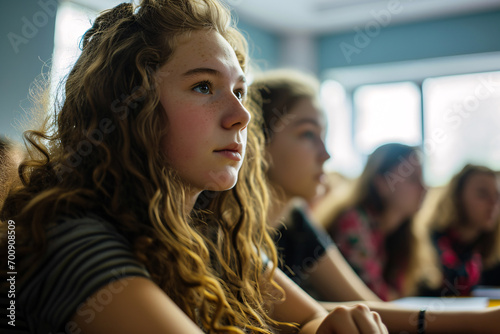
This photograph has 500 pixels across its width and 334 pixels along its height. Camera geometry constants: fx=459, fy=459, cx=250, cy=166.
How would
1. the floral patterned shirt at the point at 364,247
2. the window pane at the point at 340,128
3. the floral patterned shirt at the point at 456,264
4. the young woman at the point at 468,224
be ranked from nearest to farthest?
the floral patterned shirt at the point at 364,247 → the floral patterned shirt at the point at 456,264 → the young woman at the point at 468,224 → the window pane at the point at 340,128

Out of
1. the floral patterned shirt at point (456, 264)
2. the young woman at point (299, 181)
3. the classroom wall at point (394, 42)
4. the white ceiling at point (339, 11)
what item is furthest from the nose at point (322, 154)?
the white ceiling at point (339, 11)

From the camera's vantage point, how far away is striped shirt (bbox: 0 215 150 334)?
1.65 feet

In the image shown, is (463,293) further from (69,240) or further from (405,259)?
(69,240)

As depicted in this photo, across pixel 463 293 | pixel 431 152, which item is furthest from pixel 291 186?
pixel 431 152

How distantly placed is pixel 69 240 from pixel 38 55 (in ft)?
2.28

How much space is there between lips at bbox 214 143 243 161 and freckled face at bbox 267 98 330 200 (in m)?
0.60

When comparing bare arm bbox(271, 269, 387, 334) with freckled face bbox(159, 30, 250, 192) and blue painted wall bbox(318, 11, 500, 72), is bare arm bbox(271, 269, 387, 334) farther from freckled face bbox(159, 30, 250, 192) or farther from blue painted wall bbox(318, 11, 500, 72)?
blue painted wall bbox(318, 11, 500, 72)

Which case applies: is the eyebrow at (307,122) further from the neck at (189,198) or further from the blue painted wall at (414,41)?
the blue painted wall at (414,41)

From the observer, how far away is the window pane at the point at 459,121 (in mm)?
4352

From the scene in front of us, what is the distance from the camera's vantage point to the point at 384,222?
1.98 metres

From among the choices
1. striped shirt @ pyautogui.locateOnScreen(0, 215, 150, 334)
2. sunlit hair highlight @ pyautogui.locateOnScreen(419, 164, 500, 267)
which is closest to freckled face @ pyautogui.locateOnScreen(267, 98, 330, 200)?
striped shirt @ pyautogui.locateOnScreen(0, 215, 150, 334)

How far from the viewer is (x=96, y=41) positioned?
0.77 meters

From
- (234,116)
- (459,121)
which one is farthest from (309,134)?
(459,121)

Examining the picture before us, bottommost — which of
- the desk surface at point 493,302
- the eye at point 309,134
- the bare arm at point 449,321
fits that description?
the desk surface at point 493,302
